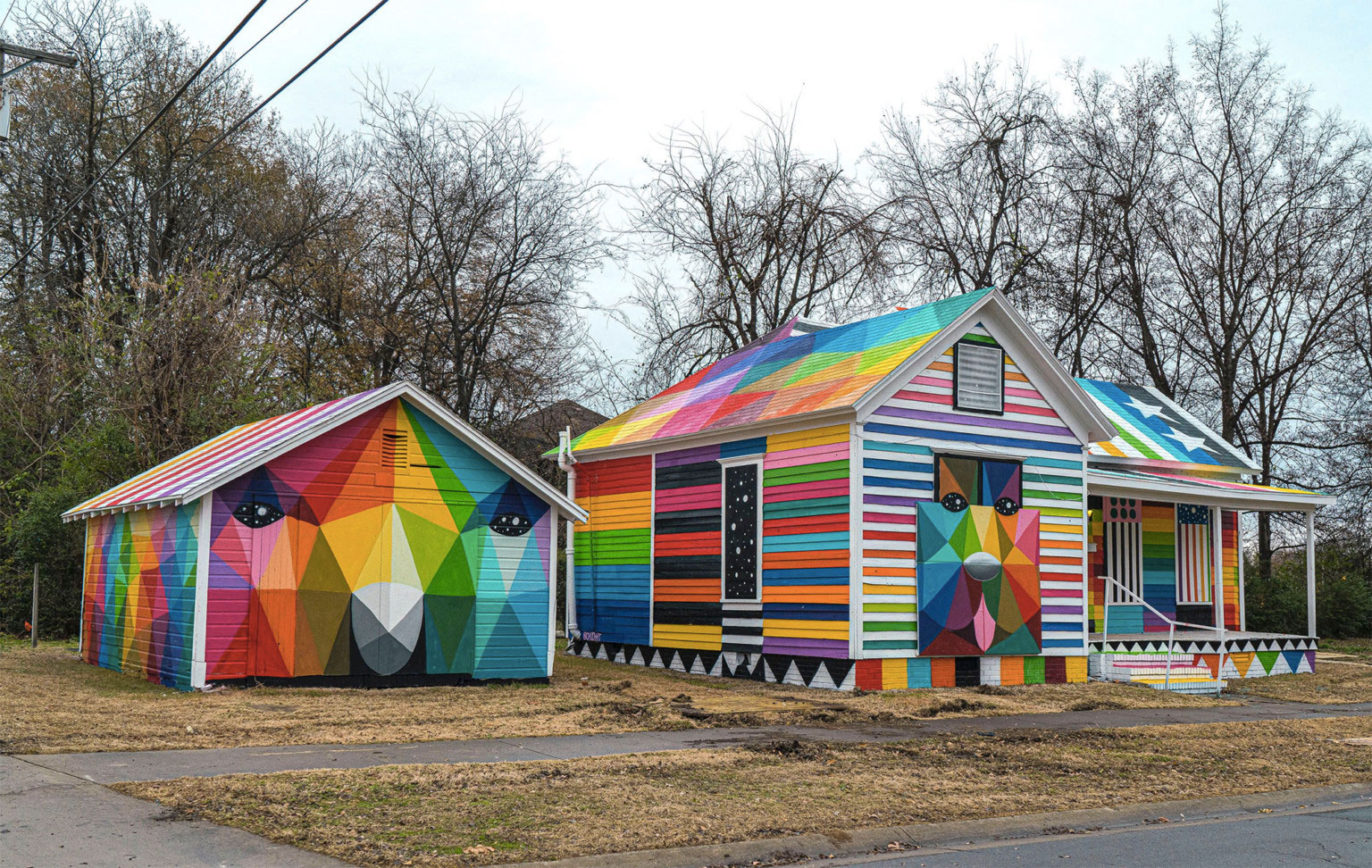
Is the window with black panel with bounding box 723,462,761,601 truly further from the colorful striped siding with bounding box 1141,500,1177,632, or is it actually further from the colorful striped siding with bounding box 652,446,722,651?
the colorful striped siding with bounding box 1141,500,1177,632

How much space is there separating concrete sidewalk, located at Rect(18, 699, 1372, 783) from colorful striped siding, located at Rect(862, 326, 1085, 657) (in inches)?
113

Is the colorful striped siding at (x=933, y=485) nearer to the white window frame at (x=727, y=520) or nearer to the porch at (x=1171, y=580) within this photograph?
the porch at (x=1171, y=580)

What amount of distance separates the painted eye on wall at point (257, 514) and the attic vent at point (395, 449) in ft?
5.14

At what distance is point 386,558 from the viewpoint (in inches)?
639

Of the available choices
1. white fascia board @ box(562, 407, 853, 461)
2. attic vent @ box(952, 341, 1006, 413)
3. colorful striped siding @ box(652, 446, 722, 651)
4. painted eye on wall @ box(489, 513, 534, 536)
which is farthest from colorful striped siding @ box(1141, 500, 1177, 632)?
painted eye on wall @ box(489, 513, 534, 536)

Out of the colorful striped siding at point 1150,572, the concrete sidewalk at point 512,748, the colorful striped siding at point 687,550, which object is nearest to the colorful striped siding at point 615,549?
the colorful striped siding at point 687,550

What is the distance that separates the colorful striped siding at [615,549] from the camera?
2202 centimetres

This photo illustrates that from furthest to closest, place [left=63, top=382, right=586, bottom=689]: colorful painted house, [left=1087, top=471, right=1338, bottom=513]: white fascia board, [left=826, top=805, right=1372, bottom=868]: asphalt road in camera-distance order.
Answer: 1. [left=1087, top=471, right=1338, bottom=513]: white fascia board
2. [left=63, top=382, right=586, bottom=689]: colorful painted house
3. [left=826, top=805, right=1372, bottom=868]: asphalt road

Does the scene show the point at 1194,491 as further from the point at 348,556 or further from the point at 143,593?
the point at 143,593

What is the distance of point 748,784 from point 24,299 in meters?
28.0

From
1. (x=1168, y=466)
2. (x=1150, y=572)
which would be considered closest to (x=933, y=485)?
(x=1150, y=572)

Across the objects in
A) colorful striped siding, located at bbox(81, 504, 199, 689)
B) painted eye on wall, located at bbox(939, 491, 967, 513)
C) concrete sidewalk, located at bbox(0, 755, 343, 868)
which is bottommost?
concrete sidewalk, located at bbox(0, 755, 343, 868)

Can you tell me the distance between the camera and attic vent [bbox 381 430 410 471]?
54.1ft

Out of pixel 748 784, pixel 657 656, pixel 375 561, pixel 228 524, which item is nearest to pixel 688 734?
pixel 748 784
